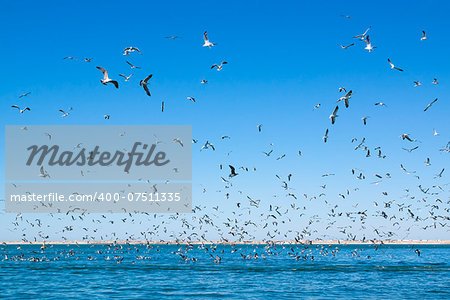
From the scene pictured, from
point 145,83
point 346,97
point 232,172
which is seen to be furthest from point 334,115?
point 145,83

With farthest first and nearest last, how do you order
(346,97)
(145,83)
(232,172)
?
(232,172), (346,97), (145,83)

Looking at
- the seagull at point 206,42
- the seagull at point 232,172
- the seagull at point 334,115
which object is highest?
the seagull at point 206,42

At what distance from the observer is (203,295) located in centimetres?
3425

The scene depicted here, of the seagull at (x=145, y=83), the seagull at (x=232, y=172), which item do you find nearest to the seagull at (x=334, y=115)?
the seagull at (x=232, y=172)

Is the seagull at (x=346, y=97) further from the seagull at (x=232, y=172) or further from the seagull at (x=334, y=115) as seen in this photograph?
the seagull at (x=232, y=172)

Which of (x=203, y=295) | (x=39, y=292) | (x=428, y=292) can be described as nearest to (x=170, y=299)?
(x=203, y=295)

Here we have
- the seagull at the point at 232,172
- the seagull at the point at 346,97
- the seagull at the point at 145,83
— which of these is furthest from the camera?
the seagull at the point at 232,172

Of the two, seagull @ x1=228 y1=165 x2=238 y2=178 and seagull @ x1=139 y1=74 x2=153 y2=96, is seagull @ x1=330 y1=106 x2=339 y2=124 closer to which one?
seagull @ x1=228 y1=165 x2=238 y2=178

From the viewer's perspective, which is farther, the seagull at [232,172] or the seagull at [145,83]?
the seagull at [232,172]

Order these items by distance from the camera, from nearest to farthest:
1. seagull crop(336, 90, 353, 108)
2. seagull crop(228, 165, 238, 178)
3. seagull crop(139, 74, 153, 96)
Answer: seagull crop(139, 74, 153, 96) < seagull crop(336, 90, 353, 108) < seagull crop(228, 165, 238, 178)

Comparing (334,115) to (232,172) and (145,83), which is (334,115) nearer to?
(232,172)

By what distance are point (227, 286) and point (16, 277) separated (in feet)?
70.1

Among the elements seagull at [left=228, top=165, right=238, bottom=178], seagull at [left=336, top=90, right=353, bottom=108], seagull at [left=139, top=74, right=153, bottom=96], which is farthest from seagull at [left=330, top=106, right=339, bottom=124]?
seagull at [left=139, top=74, right=153, bottom=96]

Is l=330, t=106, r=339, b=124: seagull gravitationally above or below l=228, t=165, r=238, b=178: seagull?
above
